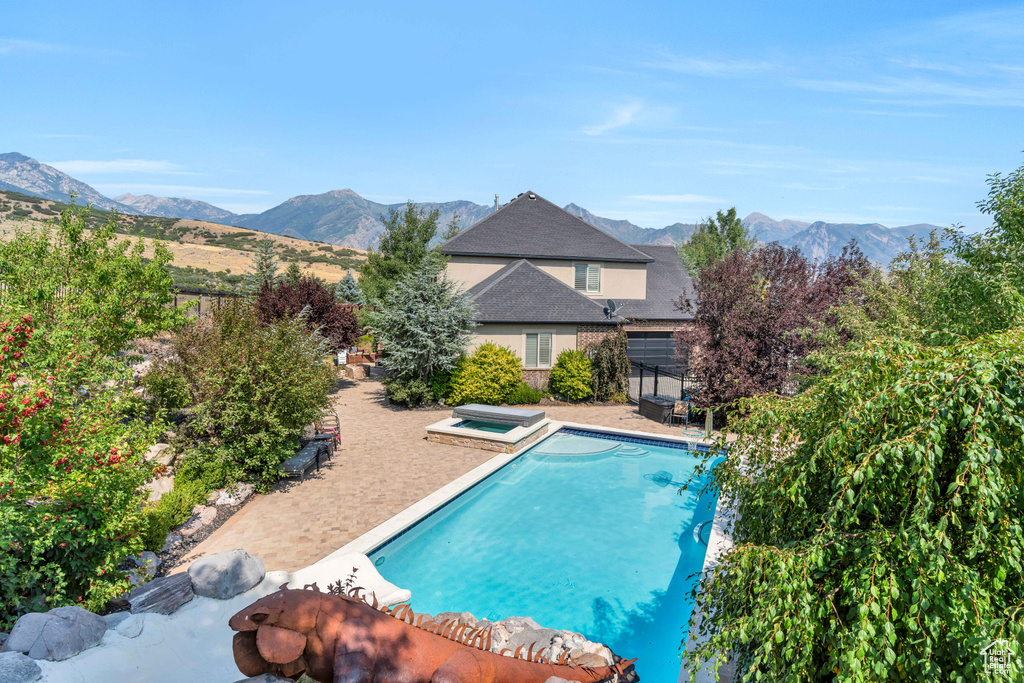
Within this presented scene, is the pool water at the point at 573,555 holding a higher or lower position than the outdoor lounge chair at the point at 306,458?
lower

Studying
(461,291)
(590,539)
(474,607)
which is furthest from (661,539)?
(461,291)

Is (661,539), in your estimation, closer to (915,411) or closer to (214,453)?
(915,411)

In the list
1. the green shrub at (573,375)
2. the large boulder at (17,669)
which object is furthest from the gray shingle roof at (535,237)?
the large boulder at (17,669)

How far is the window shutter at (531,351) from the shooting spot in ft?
78.0

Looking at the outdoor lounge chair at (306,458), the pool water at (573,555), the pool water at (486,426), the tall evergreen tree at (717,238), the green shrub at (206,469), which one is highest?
the tall evergreen tree at (717,238)

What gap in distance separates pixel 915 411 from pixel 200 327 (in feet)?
50.8

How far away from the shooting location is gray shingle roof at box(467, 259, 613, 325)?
76.9ft

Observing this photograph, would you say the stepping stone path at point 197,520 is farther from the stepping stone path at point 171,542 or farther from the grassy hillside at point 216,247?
the grassy hillside at point 216,247

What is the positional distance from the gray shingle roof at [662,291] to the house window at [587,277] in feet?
5.52

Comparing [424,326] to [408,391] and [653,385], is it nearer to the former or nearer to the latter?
[408,391]

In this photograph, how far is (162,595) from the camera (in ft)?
22.2

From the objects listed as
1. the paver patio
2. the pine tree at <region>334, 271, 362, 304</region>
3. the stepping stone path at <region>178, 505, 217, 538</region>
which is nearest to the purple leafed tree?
the paver patio

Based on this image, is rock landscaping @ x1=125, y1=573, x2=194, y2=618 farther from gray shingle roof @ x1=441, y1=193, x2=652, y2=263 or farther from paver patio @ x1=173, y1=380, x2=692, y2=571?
gray shingle roof @ x1=441, y1=193, x2=652, y2=263

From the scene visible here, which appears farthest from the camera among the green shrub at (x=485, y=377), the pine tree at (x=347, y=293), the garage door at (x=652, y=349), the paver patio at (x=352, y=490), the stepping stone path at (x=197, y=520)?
the pine tree at (x=347, y=293)
